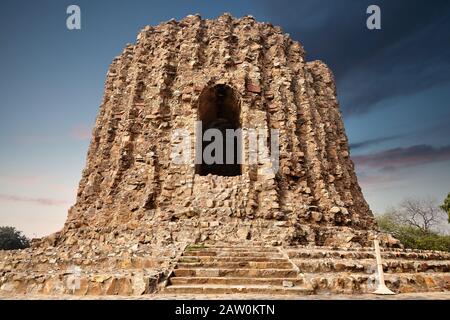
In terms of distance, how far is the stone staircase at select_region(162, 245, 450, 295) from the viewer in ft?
20.3

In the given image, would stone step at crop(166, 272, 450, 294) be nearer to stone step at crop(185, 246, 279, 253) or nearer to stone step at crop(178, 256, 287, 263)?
stone step at crop(178, 256, 287, 263)

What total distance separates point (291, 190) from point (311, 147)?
2632 millimetres

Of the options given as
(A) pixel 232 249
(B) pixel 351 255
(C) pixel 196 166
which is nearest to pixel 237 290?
(A) pixel 232 249

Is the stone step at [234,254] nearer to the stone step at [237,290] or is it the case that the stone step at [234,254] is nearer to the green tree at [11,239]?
the stone step at [237,290]

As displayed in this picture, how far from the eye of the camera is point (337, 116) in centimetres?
1691

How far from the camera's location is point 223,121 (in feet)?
61.1

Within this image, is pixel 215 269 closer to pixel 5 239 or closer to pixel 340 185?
pixel 340 185

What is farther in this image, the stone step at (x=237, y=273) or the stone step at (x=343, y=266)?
the stone step at (x=343, y=266)

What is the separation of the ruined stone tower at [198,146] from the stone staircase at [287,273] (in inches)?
94.6

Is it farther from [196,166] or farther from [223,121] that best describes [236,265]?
[223,121]

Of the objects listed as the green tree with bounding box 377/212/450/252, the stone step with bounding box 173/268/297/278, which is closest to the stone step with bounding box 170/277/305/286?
the stone step with bounding box 173/268/297/278

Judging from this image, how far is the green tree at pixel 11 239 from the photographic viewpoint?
3022cm

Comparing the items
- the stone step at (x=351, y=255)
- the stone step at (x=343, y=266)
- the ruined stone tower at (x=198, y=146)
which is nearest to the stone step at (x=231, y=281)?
the stone step at (x=343, y=266)

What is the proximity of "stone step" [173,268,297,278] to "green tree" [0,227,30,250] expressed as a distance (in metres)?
30.7
